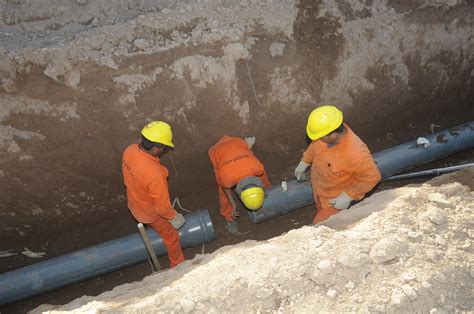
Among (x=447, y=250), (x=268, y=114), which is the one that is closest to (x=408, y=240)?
(x=447, y=250)

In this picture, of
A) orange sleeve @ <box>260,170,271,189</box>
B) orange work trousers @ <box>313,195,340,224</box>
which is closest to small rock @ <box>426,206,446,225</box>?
orange work trousers @ <box>313,195,340,224</box>

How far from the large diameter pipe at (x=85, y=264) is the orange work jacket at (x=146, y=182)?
1.91ft

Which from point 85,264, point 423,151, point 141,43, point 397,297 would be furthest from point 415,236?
point 141,43

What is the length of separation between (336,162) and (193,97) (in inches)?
89.7

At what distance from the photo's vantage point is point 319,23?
5664mm

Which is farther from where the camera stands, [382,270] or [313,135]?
[313,135]

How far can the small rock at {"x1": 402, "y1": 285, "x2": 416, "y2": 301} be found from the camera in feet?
8.34

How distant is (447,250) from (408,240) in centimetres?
27

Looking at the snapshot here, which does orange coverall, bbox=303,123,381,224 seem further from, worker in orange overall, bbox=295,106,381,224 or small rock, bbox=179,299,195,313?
small rock, bbox=179,299,195,313

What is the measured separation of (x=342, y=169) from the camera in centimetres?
424

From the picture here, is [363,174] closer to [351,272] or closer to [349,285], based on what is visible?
[351,272]

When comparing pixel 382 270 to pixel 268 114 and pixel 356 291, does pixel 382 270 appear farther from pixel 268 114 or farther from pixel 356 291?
pixel 268 114

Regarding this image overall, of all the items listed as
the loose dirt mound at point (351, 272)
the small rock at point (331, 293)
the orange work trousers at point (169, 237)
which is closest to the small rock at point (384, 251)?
the loose dirt mound at point (351, 272)

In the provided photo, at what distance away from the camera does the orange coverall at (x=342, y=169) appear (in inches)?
161
